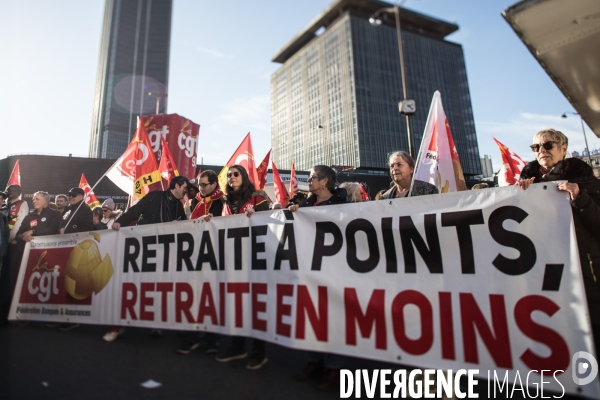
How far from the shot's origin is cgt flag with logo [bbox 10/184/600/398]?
2.14 m

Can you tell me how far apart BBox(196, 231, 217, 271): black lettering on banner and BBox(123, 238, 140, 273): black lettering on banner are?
0.89m

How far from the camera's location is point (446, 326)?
2346mm

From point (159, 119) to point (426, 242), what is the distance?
304 inches

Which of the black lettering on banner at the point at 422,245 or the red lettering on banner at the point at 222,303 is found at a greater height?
the black lettering on banner at the point at 422,245

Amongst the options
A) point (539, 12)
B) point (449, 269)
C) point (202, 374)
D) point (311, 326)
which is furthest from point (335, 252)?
point (539, 12)

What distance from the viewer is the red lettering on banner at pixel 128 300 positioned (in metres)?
3.84

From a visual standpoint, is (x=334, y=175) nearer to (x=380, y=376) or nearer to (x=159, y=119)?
(x=380, y=376)

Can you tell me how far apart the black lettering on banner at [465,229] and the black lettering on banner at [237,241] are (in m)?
1.84

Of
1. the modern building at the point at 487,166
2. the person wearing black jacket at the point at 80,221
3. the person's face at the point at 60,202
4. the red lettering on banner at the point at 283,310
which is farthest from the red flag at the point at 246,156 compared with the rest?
the modern building at the point at 487,166

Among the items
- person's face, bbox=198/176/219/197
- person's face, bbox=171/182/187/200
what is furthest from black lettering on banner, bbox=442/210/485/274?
person's face, bbox=171/182/187/200

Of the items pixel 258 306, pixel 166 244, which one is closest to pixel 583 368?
pixel 258 306

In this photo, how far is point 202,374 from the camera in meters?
2.95

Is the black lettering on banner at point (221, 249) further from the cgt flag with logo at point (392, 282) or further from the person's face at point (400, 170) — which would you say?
the person's face at point (400, 170)

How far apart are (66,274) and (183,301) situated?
203 cm
